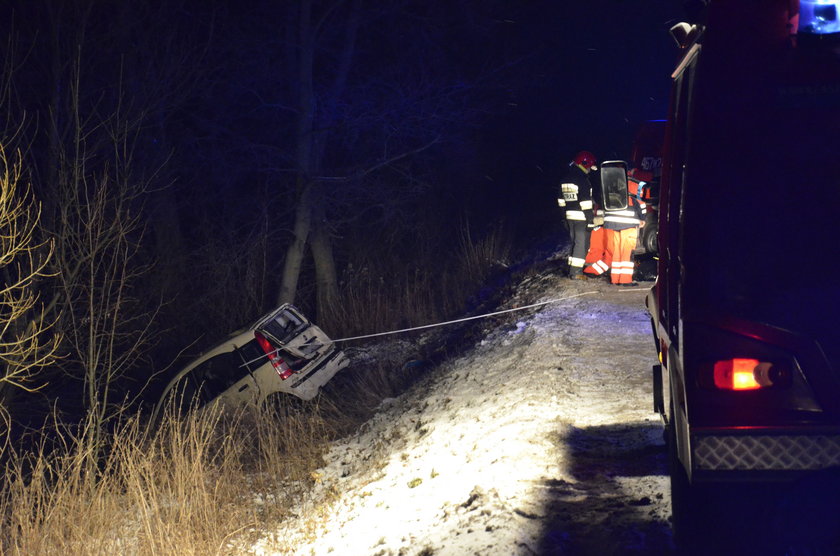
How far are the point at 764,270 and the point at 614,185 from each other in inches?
350

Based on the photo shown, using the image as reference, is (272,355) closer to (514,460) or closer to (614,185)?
(614,185)

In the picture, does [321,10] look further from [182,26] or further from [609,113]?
[609,113]

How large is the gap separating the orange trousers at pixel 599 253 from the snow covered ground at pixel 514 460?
152cm

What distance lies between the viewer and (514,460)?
20.4 ft

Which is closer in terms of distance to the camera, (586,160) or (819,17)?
(819,17)

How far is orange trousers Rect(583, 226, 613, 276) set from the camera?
501 inches

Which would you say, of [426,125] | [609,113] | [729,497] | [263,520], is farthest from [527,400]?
[609,113]

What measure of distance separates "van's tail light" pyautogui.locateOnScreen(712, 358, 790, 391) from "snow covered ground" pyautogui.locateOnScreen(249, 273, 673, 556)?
142 cm

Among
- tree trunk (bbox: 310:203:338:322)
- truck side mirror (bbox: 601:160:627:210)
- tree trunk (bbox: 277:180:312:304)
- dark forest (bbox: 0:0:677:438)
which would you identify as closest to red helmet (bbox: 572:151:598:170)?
truck side mirror (bbox: 601:160:627:210)

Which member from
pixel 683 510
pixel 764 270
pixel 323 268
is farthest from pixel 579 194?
pixel 764 270

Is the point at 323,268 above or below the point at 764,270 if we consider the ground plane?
below

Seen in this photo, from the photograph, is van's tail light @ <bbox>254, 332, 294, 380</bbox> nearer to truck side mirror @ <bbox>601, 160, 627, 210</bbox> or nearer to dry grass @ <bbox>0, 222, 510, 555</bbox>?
dry grass @ <bbox>0, 222, 510, 555</bbox>

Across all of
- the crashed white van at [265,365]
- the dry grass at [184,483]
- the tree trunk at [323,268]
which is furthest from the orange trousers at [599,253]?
the tree trunk at [323,268]

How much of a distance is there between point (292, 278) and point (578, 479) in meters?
13.0
